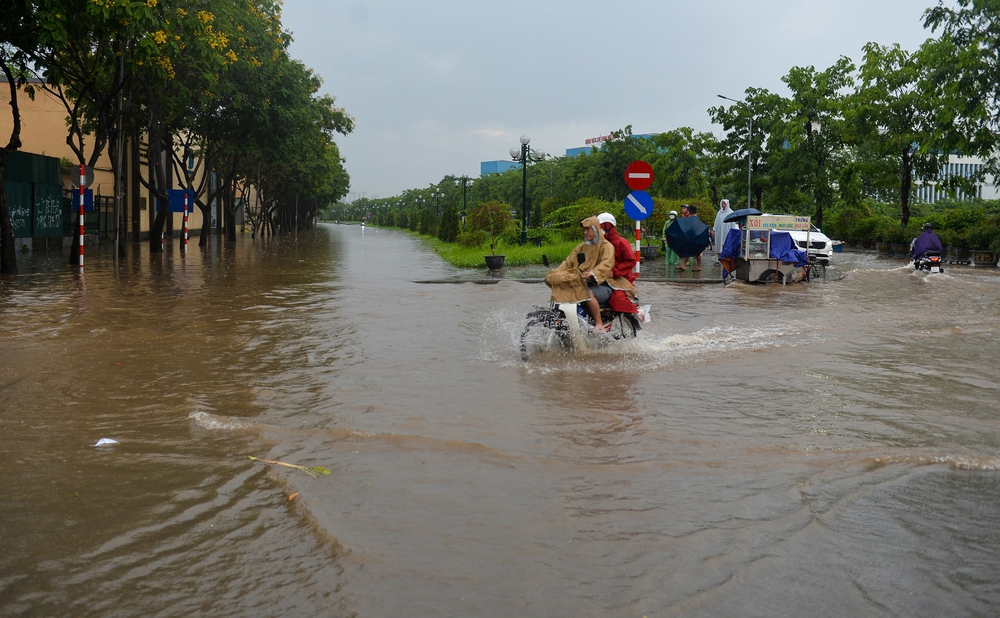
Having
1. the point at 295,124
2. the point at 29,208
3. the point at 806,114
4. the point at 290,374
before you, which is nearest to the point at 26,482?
the point at 290,374

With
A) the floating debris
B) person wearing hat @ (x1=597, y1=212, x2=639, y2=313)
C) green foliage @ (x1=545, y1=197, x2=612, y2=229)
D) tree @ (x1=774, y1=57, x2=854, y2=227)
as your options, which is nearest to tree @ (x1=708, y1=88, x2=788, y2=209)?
tree @ (x1=774, y1=57, x2=854, y2=227)

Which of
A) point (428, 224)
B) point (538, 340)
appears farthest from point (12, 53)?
point (428, 224)

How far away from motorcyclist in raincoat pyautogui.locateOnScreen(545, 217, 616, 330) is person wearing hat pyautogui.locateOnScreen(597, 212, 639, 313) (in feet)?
0.30

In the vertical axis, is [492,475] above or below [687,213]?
below

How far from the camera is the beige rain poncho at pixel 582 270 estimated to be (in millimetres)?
9977

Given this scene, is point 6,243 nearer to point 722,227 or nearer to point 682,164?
point 722,227

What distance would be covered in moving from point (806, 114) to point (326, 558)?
4961 centimetres

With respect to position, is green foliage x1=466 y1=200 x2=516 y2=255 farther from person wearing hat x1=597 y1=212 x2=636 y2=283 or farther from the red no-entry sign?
person wearing hat x1=597 y1=212 x2=636 y2=283

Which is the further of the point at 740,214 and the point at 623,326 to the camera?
the point at 740,214

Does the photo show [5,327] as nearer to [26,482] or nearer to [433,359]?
[433,359]

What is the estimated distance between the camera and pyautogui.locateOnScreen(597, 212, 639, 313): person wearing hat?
34.1 feet

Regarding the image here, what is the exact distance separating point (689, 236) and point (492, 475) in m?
20.0

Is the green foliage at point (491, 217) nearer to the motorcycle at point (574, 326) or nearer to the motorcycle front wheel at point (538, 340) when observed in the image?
the motorcycle front wheel at point (538, 340)

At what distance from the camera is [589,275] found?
33.1 ft
